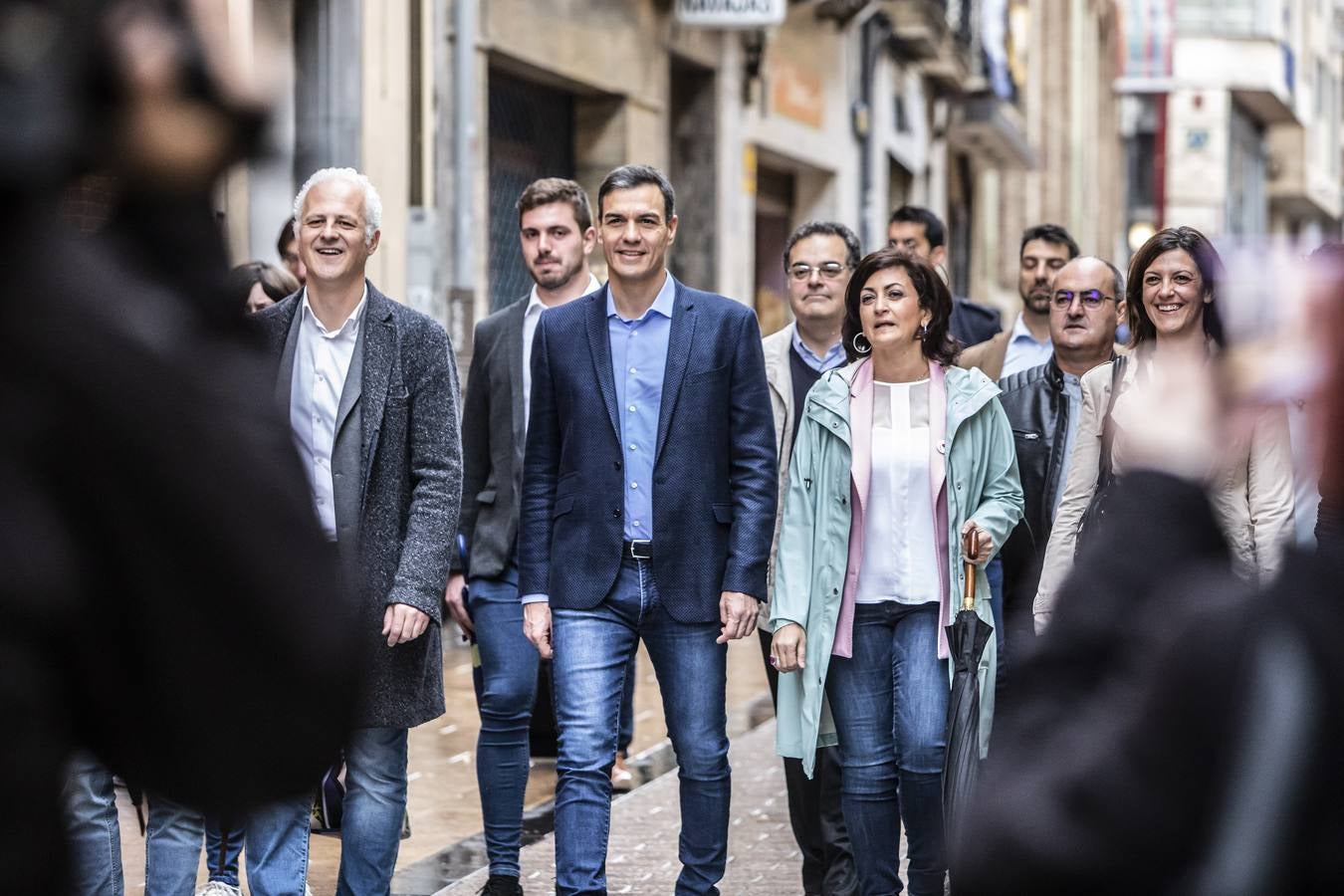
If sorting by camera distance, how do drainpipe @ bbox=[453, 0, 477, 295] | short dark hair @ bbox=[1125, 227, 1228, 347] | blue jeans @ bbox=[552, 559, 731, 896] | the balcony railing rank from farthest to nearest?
the balcony railing
drainpipe @ bbox=[453, 0, 477, 295]
short dark hair @ bbox=[1125, 227, 1228, 347]
blue jeans @ bbox=[552, 559, 731, 896]

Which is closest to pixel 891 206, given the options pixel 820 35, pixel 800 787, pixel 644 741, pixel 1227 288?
pixel 820 35

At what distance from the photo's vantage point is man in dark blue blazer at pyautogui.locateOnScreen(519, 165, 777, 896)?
6.04 metres

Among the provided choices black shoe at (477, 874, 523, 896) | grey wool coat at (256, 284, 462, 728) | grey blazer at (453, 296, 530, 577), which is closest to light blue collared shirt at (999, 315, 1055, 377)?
grey blazer at (453, 296, 530, 577)

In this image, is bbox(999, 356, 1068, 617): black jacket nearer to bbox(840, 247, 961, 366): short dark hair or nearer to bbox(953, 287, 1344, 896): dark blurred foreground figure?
bbox(840, 247, 961, 366): short dark hair

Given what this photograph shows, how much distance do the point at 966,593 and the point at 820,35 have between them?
55.9 ft

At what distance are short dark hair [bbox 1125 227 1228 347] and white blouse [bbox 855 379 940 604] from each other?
95 cm

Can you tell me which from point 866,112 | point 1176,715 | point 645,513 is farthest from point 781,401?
point 866,112

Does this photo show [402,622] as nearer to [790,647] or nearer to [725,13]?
[790,647]

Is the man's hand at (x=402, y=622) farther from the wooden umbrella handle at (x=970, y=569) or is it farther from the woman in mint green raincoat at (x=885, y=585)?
the wooden umbrella handle at (x=970, y=569)

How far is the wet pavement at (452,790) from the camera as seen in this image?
278 inches

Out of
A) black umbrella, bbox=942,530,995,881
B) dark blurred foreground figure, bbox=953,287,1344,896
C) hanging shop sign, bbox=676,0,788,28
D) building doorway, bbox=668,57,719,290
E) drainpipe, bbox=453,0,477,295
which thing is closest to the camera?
dark blurred foreground figure, bbox=953,287,1344,896

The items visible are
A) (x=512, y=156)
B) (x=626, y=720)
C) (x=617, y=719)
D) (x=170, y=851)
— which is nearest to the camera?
(x=170, y=851)

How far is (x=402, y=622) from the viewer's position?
18.4 ft

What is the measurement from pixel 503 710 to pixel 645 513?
3.61ft
